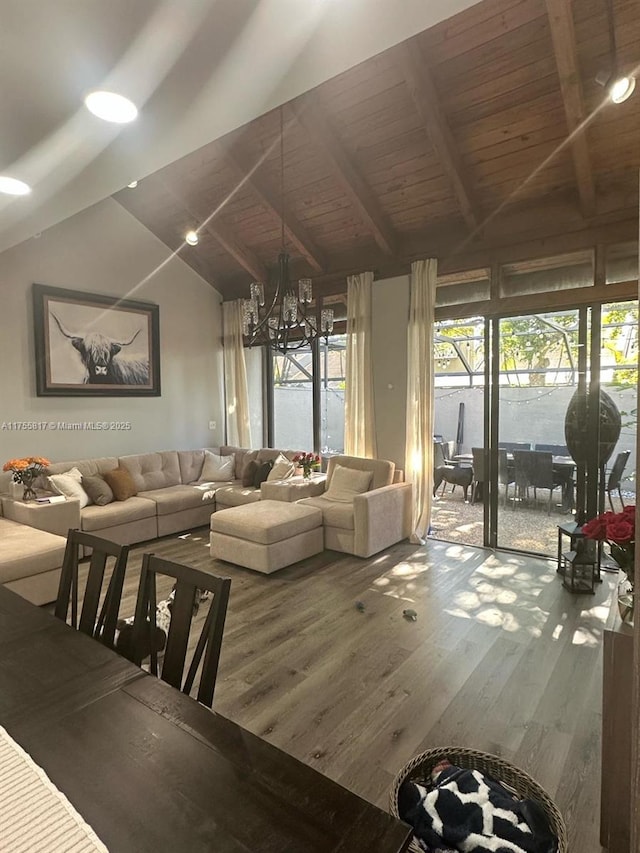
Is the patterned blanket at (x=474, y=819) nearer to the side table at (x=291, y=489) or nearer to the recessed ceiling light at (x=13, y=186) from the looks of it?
the recessed ceiling light at (x=13, y=186)

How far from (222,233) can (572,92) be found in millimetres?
3958

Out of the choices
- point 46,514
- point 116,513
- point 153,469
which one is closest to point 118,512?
point 116,513

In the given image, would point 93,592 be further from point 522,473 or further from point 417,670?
point 522,473

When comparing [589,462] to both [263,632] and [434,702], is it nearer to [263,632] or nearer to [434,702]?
[434,702]

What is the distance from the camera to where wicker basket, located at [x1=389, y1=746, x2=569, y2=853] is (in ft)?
4.53

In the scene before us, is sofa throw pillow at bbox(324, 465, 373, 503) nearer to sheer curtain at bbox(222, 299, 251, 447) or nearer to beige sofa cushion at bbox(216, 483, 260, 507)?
beige sofa cushion at bbox(216, 483, 260, 507)

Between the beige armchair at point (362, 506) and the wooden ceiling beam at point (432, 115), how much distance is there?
2.73 meters

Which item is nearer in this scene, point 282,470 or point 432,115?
point 432,115

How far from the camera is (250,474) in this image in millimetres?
5793

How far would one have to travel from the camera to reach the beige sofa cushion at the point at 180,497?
→ 16.7ft

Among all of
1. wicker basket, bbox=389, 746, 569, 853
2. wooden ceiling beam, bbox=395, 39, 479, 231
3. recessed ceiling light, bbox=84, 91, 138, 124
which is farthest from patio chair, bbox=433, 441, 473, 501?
recessed ceiling light, bbox=84, 91, 138, 124

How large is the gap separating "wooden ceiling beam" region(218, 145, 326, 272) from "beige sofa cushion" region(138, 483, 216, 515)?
3077mm

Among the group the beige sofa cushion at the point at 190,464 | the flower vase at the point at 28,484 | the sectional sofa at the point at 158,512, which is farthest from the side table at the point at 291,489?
the flower vase at the point at 28,484

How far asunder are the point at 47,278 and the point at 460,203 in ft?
14.5
